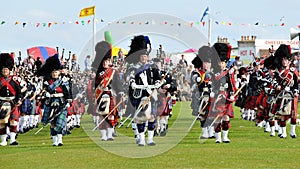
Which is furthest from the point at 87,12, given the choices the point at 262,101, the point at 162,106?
the point at 162,106

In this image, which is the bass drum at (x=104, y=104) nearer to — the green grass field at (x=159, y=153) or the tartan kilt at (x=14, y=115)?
the green grass field at (x=159, y=153)

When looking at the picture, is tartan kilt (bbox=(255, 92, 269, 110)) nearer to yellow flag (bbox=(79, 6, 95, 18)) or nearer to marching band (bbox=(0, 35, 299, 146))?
marching band (bbox=(0, 35, 299, 146))

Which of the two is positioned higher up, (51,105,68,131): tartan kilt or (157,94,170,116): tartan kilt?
(157,94,170,116): tartan kilt

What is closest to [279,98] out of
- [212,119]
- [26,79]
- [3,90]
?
[212,119]

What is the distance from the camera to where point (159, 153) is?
1430 centimetres

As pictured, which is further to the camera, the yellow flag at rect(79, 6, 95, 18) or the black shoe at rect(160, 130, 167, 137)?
the yellow flag at rect(79, 6, 95, 18)

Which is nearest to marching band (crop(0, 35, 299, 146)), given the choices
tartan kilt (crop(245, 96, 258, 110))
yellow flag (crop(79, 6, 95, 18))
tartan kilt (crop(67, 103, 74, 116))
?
tartan kilt (crop(67, 103, 74, 116))

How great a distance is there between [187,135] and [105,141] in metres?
2.89

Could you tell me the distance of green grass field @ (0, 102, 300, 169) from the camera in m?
12.6

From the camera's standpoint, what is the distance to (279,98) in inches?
693

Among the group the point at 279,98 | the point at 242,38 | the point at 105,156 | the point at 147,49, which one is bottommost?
the point at 105,156

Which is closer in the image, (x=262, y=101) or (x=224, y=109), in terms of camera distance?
(x=224, y=109)

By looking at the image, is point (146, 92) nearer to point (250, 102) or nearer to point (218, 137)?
point (218, 137)

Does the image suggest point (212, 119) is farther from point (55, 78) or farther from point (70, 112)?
point (70, 112)
